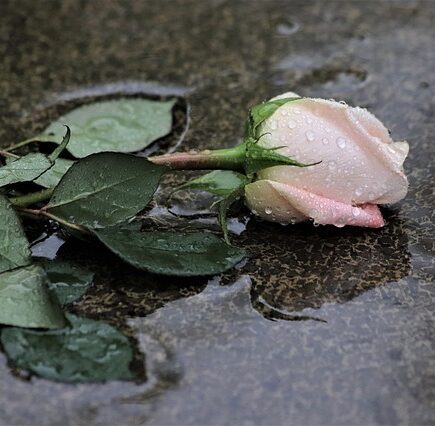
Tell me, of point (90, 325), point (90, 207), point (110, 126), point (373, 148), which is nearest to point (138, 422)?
point (90, 325)

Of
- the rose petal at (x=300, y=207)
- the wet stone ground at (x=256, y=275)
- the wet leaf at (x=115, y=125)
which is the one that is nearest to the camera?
the wet stone ground at (x=256, y=275)

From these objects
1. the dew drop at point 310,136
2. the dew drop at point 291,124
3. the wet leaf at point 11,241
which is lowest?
the wet leaf at point 11,241

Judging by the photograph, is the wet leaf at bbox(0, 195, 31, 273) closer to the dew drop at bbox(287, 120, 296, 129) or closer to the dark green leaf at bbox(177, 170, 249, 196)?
the dark green leaf at bbox(177, 170, 249, 196)

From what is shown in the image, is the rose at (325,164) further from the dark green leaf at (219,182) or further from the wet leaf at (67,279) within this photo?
the wet leaf at (67,279)

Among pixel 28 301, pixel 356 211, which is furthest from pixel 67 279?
pixel 356 211

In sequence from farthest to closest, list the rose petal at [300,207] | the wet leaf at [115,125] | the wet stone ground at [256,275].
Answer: the wet leaf at [115,125], the rose petal at [300,207], the wet stone ground at [256,275]


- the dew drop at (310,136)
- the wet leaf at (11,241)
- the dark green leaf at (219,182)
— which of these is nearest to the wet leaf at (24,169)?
the wet leaf at (11,241)

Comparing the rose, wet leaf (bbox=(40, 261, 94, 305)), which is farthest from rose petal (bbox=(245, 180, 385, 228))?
wet leaf (bbox=(40, 261, 94, 305))
